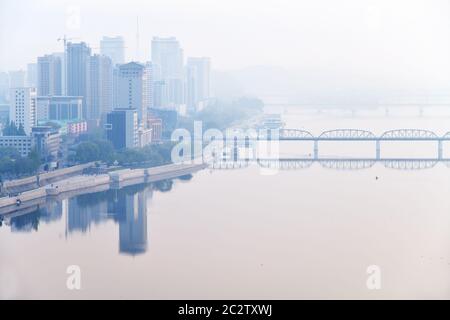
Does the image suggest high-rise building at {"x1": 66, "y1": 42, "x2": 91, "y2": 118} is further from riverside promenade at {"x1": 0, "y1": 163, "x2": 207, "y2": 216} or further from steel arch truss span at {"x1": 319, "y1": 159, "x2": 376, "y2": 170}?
steel arch truss span at {"x1": 319, "y1": 159, "x2": 376, "y2": 170}

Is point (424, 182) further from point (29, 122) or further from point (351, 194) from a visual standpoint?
point (29, 122)

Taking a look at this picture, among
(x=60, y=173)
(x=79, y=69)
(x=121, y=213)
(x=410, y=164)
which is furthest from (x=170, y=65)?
(x=121, y=213)

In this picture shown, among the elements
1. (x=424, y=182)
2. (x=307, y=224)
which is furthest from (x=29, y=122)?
(x=307, y=224)

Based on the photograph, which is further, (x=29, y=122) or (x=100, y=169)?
(x=29, y=122)

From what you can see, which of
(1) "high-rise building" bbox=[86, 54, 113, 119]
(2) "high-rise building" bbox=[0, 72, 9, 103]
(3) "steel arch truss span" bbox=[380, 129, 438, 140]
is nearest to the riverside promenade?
(3) "steel arch truss span" bbox=[380, 129, 438, 140]

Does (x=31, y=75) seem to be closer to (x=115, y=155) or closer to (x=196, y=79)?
(x=196, y=79)
